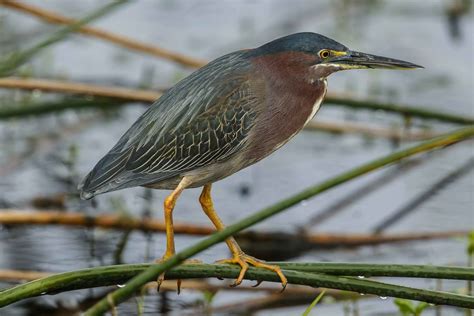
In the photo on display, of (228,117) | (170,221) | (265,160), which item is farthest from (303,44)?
(265,160)

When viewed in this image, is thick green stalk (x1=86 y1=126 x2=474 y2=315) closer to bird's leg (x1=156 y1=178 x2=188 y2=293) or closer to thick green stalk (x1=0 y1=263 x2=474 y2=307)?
thick green stalk (x1=0 y1=263 x2=474 y2=307)

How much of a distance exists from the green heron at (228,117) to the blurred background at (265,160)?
1118mm

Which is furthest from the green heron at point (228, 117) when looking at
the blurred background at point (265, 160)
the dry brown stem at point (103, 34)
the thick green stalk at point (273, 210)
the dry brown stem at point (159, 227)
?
the dry brown stem at point (103, 34)

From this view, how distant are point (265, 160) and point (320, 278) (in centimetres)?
378

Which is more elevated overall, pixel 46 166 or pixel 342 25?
pixel 342 25

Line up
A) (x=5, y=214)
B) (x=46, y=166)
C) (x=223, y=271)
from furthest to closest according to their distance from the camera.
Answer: (x=46, y=166), (x=5, y=214), (x=223, y=271)

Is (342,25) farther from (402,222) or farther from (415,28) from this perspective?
(402,222)

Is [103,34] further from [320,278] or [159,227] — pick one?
[320,278]

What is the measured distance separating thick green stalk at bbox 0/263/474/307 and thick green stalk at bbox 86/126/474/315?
0.31m

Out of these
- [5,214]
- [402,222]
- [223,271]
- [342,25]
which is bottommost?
[223,271]

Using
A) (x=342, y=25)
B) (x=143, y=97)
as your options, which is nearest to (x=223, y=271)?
(x=143, y=97)

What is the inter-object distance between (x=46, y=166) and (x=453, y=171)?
222cm

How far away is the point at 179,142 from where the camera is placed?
3.50 meters

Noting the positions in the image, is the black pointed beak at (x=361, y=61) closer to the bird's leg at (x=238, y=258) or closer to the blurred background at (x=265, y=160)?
the bird's leg at (x=238, y=258)
